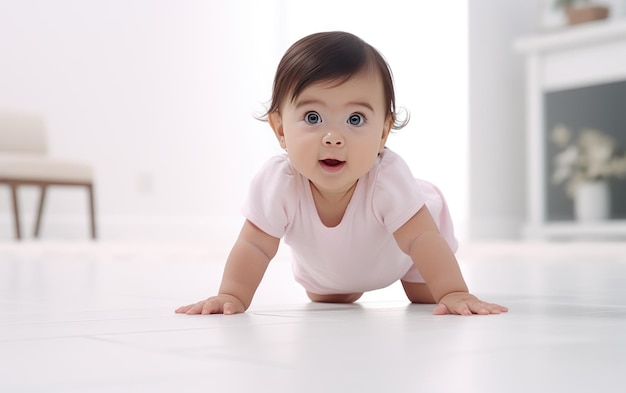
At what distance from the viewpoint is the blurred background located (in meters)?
5.37

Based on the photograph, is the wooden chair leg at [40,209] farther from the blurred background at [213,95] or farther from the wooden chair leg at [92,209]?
the blurred background at [213,95]

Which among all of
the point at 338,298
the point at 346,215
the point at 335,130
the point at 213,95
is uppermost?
→ the point at 213,95

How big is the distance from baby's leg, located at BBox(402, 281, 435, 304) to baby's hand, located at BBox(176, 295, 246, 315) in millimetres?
296

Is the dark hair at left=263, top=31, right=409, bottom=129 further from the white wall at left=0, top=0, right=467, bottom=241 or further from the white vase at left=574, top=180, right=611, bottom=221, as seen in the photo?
the white wall at left=0, top=0, right=467, bottom=241

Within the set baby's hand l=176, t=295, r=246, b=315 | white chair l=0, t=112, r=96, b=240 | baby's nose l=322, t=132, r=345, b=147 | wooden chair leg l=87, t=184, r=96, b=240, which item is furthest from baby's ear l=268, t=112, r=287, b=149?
wooden chair leg l=87, t=184, r=96, b=240

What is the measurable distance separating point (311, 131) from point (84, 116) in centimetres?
502

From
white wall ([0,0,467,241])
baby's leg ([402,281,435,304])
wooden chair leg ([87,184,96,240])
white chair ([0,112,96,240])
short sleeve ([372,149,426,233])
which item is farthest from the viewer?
white wall ([0,0,467,241])

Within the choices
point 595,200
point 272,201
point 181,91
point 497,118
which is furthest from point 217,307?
point 181,91

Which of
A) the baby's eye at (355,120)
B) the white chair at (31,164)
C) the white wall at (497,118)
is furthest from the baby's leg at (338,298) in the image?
the white wall at (497,118)

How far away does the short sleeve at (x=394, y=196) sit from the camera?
3.60ft

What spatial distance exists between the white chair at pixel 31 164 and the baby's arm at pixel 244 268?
3.65 meters

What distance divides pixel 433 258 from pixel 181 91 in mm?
5089

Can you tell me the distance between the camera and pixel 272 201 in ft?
3.62

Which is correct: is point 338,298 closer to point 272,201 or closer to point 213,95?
point 272,201
